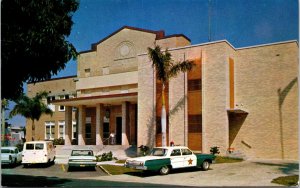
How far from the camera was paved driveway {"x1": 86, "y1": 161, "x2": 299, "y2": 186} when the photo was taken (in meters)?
18.7

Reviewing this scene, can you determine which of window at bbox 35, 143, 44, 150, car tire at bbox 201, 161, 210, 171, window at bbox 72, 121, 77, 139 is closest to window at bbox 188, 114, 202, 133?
car tire at bbox 201, 161, 210, 171

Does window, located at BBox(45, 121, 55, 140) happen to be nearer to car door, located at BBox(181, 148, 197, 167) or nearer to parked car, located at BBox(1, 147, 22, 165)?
parked car, located at BBox(1, 147, 22, 165)

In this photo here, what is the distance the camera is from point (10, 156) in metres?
28.0

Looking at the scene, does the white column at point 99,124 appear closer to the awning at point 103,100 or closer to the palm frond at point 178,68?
the awning at point 103,100

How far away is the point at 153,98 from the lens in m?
33.2

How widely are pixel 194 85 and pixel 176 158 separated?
10.4 metres

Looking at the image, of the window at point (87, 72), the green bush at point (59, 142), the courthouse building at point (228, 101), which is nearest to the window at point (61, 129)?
the green bush at point (59, 142)

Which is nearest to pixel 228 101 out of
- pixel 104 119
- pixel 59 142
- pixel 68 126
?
pixel 104 119

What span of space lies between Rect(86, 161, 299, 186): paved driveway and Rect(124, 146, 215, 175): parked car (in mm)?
444

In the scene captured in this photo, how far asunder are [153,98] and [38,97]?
15.8m

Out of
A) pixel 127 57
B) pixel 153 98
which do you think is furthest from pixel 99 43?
pixel 153 98

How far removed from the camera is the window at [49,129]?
157ft

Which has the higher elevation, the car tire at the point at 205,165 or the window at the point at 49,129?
the window at the point at 49,129

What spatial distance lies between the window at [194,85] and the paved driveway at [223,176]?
8147 mm
